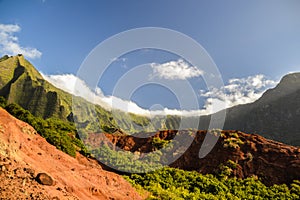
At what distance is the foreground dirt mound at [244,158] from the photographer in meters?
26.9

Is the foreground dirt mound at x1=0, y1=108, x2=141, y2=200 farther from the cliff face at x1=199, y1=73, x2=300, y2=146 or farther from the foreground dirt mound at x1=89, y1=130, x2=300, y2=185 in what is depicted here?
the cliff face at x1=199, y1=73, x2=300, y2=146

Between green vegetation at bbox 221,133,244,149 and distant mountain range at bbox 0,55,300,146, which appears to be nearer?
green vegetation at bbox 221,133,244,149

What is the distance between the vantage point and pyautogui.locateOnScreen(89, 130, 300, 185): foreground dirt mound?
1058 inches

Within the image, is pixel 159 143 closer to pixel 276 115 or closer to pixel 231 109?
pixel 276 115

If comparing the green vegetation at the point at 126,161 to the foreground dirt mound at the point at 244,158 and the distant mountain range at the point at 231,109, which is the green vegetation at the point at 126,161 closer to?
the foreground dirt mound at the point at 244,158

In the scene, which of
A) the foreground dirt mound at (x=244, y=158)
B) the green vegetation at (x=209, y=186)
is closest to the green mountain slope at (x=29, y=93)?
the foreground dirt mound at (x=244, y=158)

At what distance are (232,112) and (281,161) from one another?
103m

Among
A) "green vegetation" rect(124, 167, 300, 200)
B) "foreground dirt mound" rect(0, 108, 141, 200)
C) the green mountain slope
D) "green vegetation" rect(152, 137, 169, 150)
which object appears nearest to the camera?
"foreground dirt mound" rect(0, 108, 141, 200)

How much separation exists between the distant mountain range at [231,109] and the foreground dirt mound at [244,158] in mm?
47265

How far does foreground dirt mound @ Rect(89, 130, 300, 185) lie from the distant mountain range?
47.3 metres

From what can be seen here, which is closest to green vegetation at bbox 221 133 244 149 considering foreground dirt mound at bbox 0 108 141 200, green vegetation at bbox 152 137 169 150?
green vegetation at bbox 152 137 169 150

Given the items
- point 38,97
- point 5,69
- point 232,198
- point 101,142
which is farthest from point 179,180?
point 5,69

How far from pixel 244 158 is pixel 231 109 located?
108 meters

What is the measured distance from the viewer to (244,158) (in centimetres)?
2920
